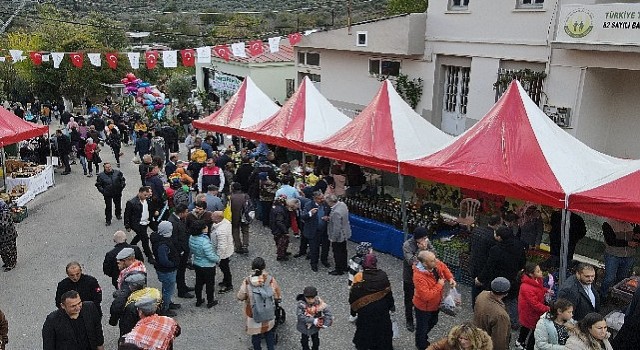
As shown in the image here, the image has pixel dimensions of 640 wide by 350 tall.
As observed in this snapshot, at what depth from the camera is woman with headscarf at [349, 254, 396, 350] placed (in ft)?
17.6

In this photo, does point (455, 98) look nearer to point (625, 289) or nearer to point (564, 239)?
point (564, 239)

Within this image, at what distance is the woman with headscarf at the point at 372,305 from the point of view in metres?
5.36

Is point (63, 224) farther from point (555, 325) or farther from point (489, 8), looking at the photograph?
point (489, 8)

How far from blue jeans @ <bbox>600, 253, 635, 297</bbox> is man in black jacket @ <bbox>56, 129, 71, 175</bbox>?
14154 mm

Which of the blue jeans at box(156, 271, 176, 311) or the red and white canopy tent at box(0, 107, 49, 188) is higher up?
the red and white canopy tent at box(0, 107, 49, 188)

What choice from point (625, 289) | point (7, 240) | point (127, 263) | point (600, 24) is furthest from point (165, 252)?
point (600, 24)

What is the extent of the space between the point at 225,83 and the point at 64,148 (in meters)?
11.8

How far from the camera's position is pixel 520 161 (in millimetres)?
7352

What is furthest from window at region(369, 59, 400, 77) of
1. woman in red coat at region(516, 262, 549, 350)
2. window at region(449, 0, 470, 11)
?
woman in red coat at region(516, 262, 549, 350)

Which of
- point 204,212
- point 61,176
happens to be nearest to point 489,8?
point 204,212

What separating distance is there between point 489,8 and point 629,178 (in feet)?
25.4

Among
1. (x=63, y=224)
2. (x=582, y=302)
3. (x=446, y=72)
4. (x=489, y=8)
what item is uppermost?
(x=489, y=8)

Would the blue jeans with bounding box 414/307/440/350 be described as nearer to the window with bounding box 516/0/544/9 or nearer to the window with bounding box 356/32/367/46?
the window with bounding box 516/0/544/9

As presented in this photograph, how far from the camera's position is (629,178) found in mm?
6508
